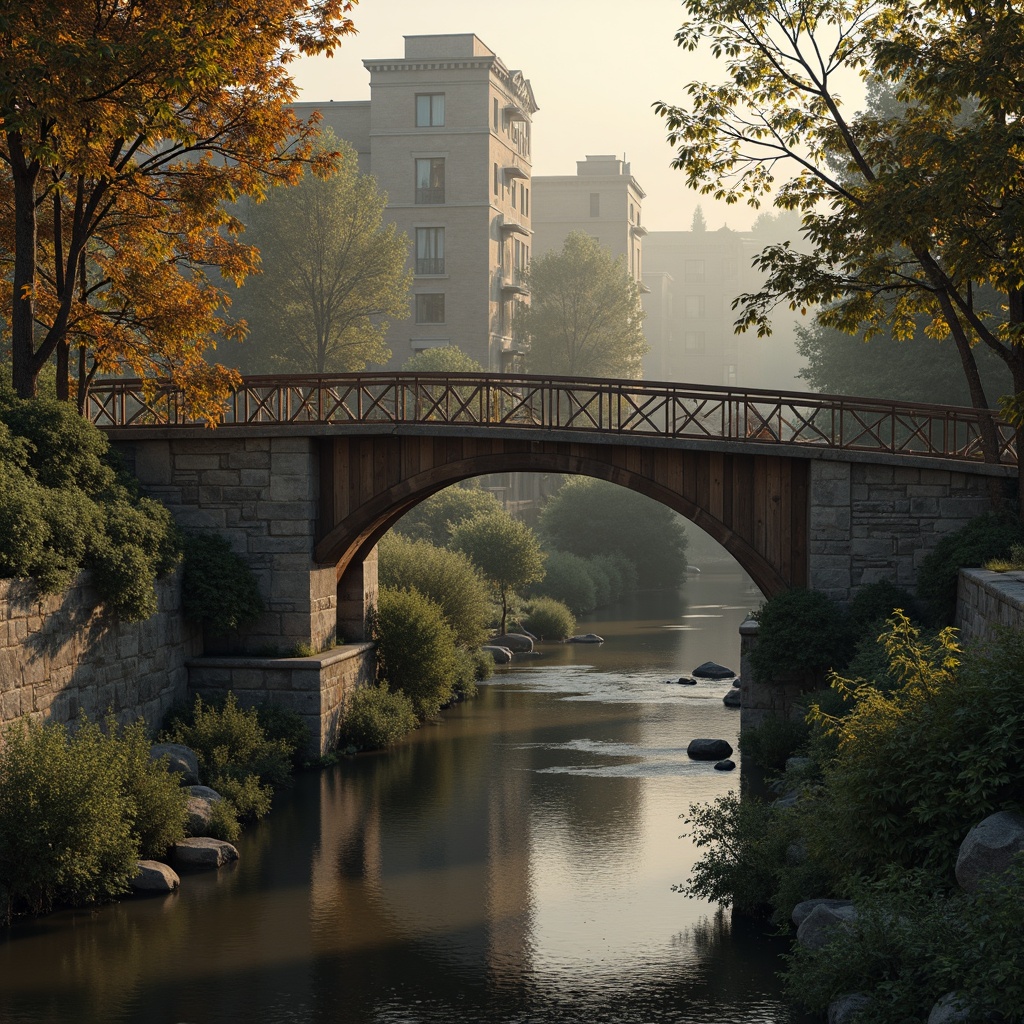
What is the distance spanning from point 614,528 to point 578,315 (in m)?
12.9

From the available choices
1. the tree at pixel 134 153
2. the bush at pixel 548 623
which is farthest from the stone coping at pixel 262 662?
the bush at pixel 548 623

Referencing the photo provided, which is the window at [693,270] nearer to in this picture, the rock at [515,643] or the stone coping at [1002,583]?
the rock at [515,643]

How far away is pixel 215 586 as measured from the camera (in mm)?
21953

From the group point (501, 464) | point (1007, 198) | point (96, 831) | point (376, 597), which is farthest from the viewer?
point (376, 597)

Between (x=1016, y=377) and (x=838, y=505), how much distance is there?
3210 mm

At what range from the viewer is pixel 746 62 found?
21594 mm

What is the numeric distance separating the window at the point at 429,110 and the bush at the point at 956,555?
37.5m

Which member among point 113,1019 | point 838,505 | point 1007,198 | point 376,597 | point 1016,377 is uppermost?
point 1007,198

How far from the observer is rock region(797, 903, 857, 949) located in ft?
37.6

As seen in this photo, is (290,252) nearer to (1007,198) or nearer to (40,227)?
(40,227)

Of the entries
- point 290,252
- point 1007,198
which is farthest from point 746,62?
point 290,252

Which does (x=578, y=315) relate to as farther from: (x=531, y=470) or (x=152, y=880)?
(x=152, y=880)

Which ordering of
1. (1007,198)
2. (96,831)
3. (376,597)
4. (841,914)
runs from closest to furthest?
(841,914) < (96,831) < (1007,198) < (376,597)

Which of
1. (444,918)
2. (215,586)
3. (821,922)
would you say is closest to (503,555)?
(215,586)
